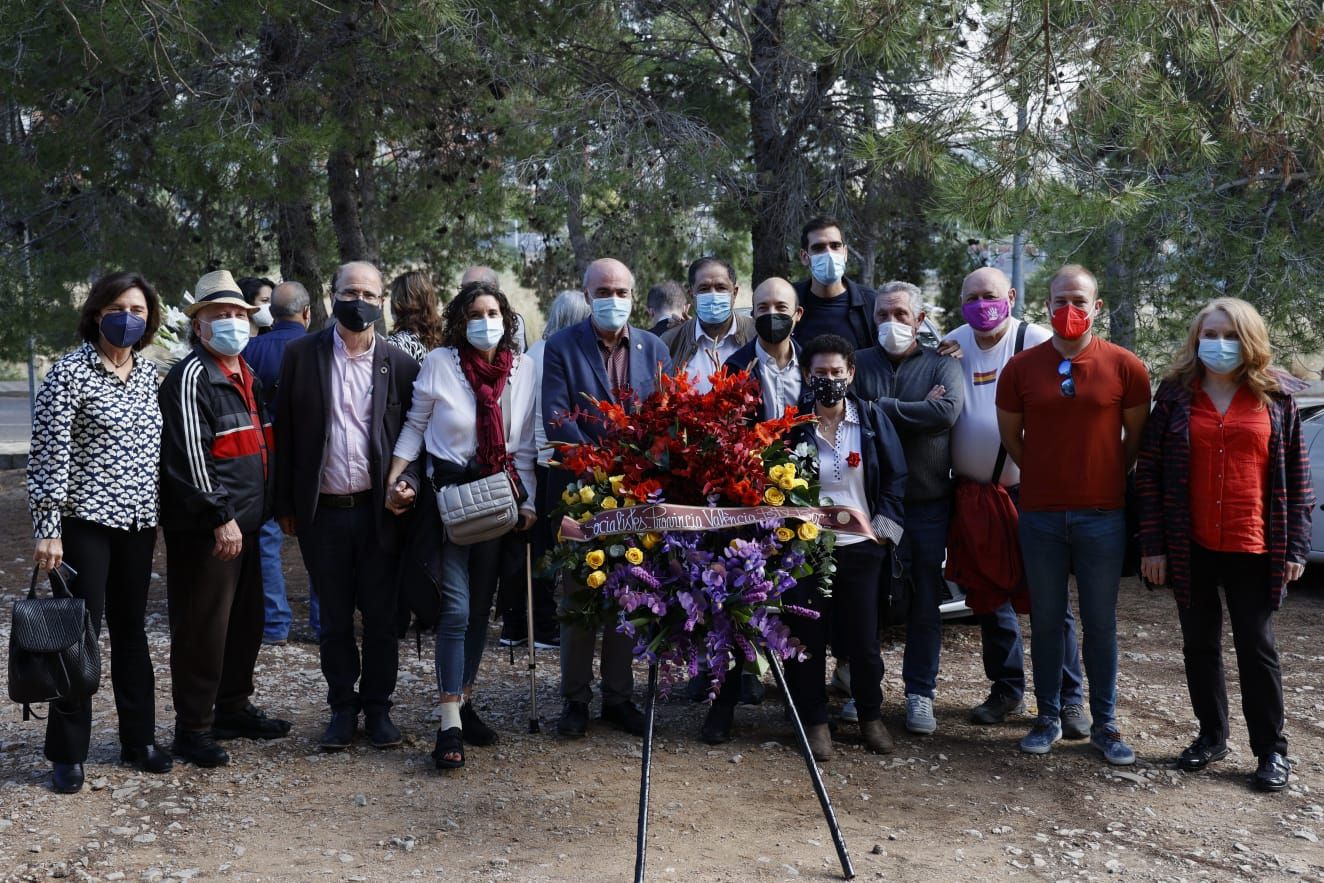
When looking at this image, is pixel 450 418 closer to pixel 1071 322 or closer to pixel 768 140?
pixel 1071 322

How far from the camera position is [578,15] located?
995 cm

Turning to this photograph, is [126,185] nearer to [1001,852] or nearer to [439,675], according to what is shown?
[439,675]

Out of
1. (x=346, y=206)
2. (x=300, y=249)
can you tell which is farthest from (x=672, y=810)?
(x=300, y=249)

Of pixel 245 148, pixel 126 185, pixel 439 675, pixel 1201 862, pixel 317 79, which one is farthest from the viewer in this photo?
pixel 126 185

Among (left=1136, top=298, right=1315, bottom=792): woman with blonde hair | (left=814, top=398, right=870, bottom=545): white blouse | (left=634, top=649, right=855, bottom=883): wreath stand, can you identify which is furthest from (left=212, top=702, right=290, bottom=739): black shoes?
(left=1136, top=298, right=1315, bottom=792): woman with blonde hair

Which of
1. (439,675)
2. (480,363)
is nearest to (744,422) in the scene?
(480,363)

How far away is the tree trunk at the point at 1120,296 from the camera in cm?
1005

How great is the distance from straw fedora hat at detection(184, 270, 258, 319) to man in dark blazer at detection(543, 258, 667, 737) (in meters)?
1.31

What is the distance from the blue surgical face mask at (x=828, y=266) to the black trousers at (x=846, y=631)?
1477 mm

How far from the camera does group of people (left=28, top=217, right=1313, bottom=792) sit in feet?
16.7

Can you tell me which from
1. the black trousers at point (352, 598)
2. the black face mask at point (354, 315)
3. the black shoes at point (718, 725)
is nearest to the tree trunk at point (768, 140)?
the black face mask at point (354, 315)

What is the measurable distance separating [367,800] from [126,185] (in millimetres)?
7446

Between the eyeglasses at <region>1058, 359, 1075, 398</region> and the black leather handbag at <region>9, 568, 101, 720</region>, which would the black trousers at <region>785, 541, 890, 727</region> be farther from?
the black leather handbag at <region>9, 568, 101, 720</region>

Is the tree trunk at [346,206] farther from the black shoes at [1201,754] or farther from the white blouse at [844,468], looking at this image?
the black shoes at [1201,754]
